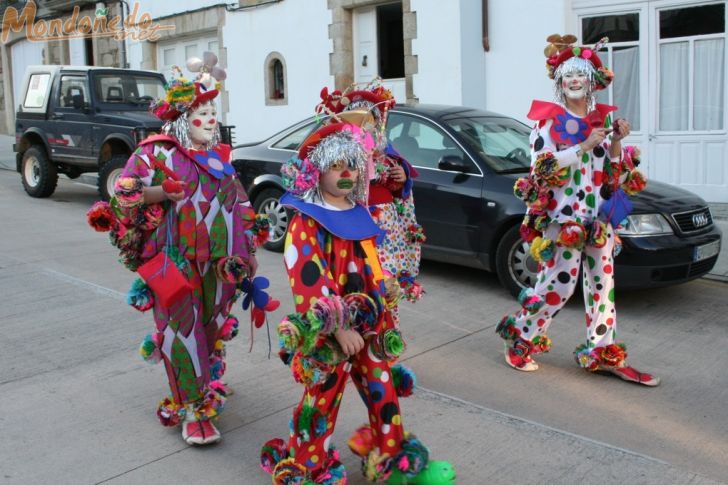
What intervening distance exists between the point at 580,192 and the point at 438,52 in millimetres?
8172

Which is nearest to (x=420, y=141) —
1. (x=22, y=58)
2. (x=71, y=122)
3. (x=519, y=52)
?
(x=519, y=52)

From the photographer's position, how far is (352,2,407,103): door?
1383 cm

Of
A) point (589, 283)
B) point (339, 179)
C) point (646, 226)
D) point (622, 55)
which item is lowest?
point (589, 283)

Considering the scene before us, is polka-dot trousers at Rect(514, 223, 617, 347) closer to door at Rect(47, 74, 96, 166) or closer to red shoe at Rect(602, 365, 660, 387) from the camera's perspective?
red shoe at Rect(602, 365, 660, 387)

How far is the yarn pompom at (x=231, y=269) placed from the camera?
3.95 m

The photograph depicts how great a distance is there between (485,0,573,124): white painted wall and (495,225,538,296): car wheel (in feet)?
17.1

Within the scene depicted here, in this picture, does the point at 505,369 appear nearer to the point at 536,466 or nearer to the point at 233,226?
the point at 536,466

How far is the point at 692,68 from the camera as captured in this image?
10734 millimetres

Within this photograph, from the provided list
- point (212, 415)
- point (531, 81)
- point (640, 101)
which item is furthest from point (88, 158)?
point (212, 415)

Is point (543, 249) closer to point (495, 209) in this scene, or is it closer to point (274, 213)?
point (495, 209)

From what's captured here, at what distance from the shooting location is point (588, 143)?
465 cm

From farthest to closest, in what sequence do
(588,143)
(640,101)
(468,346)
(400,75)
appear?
(400,75) → (640,101) → (468,346) → (588,143)

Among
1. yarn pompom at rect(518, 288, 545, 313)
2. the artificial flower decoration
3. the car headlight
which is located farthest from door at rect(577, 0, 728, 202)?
the artificial flower decoration

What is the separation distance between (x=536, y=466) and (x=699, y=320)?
118 inches
